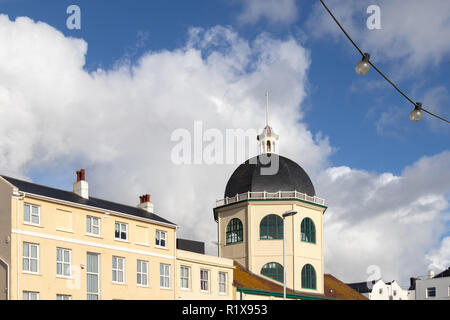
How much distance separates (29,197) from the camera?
43531 mm

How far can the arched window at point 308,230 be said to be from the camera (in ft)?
226

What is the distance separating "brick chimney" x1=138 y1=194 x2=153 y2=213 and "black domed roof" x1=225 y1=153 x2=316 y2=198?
15865 millimetres

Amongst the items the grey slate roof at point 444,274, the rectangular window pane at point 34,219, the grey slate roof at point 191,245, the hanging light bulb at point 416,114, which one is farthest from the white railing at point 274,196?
the hanging light bulb at point 416,114

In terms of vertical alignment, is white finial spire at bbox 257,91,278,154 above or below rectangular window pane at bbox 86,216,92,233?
above

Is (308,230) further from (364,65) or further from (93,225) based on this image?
(364,65)

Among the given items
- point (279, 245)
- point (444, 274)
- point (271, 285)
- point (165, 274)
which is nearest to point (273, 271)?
point (279, 245)

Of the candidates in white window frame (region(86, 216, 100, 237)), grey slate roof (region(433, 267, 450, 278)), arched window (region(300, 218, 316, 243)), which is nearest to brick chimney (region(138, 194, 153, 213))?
white window frame (region(86, 216, 100, 237))

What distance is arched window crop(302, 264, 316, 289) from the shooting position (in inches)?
2682

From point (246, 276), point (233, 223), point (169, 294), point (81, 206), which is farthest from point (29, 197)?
point (233, 223)

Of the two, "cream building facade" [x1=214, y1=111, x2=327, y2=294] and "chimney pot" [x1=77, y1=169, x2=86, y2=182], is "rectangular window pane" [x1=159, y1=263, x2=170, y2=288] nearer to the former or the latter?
"chimney pot" [x1=77, y1=169, x2=86, y2=182]

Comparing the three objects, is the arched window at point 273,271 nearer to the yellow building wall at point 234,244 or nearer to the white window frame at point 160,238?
the yellow building wall at point 234,244

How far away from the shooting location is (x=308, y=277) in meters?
68.7

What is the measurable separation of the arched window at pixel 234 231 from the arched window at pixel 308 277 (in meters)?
7.30
